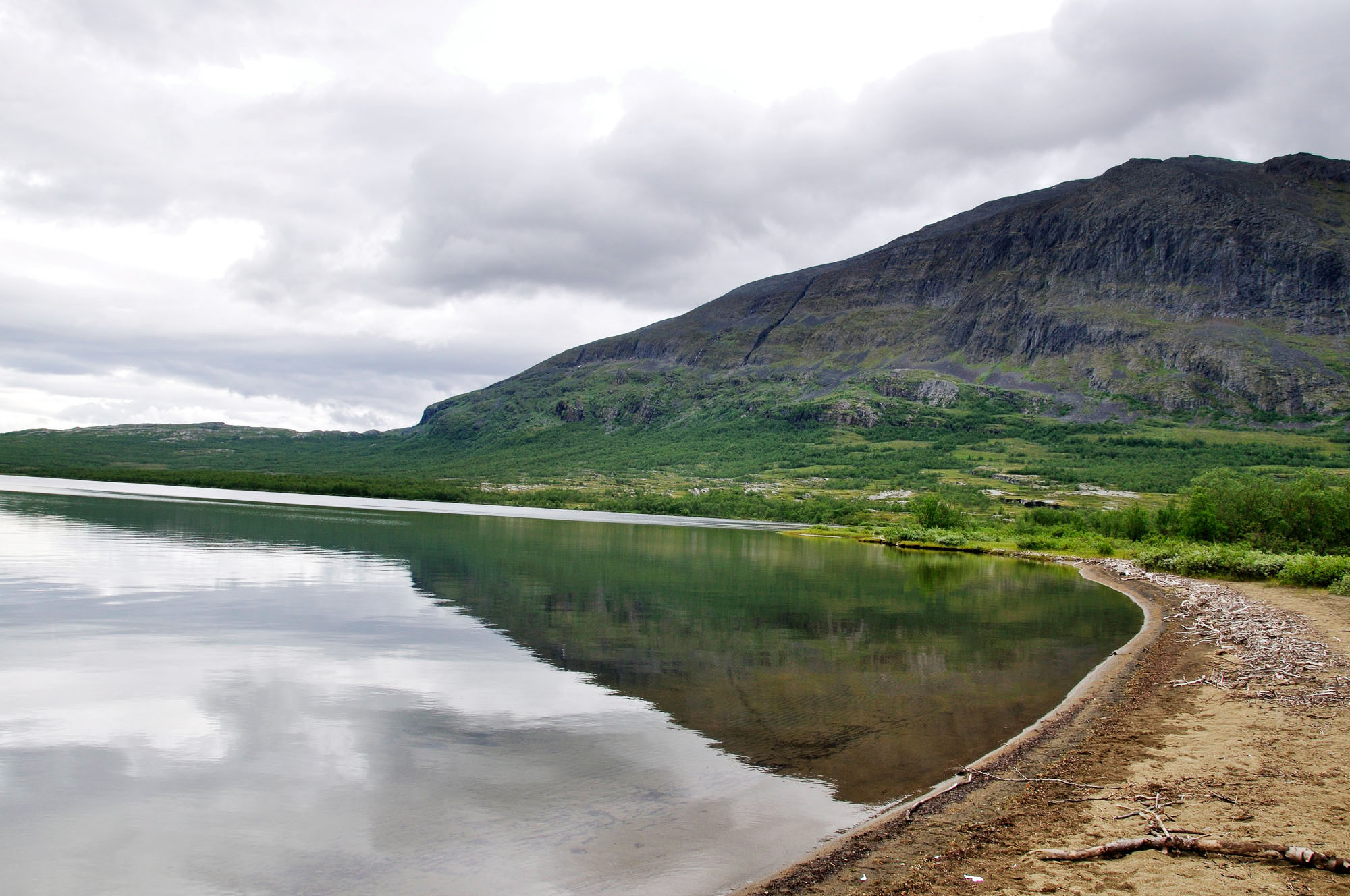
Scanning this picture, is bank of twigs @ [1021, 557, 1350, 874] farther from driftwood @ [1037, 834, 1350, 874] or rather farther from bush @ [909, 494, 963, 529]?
bush @ [909, 494, 963, 529]

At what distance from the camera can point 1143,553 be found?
63.1m

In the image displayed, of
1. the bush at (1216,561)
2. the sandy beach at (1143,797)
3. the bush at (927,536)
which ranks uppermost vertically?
the sandy beach at (1143,797)

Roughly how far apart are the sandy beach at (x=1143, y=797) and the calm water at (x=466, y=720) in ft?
3.32

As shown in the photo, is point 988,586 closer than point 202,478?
Yes

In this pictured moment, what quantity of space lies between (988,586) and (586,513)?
116 meters

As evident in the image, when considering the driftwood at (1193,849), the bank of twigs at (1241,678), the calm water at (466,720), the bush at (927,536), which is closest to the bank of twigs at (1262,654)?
the bank of twigs at (1241,678)

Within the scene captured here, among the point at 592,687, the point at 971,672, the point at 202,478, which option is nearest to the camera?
the point at 592,687

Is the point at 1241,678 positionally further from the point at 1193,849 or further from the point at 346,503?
the point at 346,503

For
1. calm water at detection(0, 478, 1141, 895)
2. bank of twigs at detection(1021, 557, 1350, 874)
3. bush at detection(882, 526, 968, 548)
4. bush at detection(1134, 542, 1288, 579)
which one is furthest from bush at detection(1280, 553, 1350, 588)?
bush at detection(882, 526, 968, 548)

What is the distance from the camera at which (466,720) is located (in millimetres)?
15758

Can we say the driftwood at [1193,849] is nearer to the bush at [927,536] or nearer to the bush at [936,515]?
the bush at [927,536]

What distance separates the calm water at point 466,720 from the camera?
973 cm

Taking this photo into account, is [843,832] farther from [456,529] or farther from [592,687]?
[456,529]

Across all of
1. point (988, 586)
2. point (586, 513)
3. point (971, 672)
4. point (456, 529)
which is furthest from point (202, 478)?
point (971, 672)
